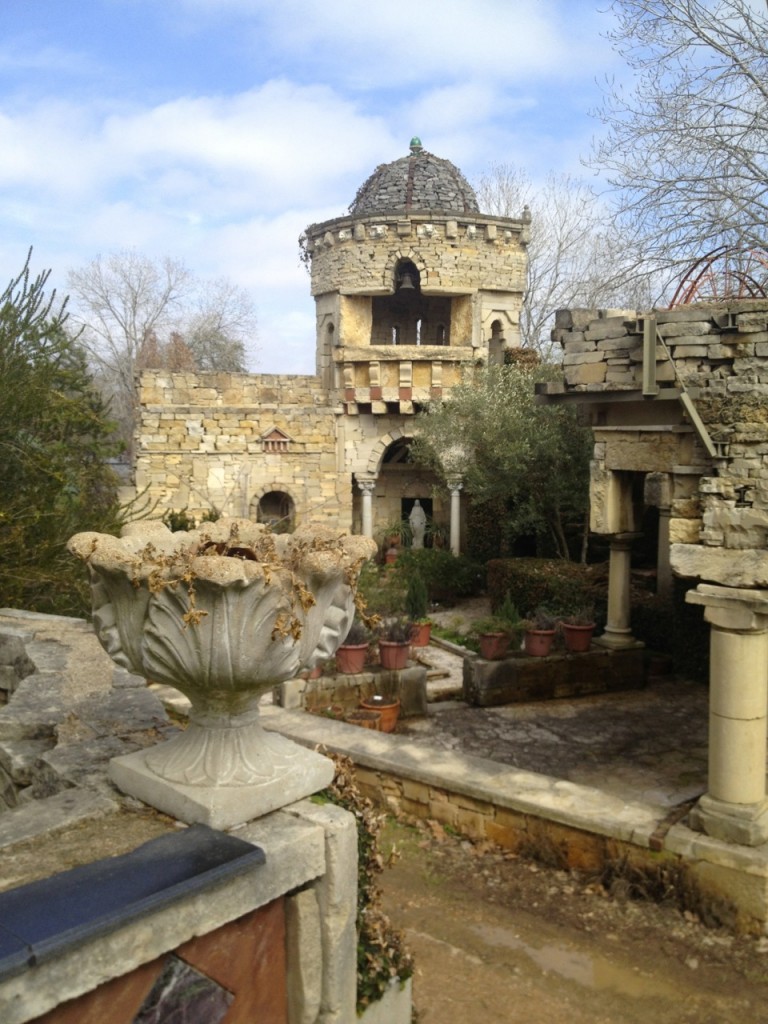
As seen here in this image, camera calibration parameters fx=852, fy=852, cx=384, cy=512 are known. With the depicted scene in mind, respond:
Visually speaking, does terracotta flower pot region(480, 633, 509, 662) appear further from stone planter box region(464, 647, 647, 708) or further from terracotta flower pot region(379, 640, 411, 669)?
terracotta flower pot region(379, 640, 411, 669)

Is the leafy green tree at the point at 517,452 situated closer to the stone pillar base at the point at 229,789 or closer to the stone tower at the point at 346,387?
the stone tower at the point at 346,387

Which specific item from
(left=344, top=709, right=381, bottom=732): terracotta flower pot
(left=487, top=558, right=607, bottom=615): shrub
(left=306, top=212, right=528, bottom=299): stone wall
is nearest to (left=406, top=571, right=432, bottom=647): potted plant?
(left=487, top=558, right=607, bottom=615): shrub

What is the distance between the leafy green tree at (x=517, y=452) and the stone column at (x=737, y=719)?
749 cm

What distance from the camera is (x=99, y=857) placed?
103 inches

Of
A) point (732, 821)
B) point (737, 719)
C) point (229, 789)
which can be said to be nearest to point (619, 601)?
point (737, 719)

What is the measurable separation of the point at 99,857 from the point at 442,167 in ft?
66.1

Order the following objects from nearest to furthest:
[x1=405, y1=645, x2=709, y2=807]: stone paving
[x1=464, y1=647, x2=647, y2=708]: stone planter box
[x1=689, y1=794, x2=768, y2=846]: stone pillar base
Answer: [x1=689, y1=794, x2=768, y2=846]: stone pillar base
[x1=405, y1=645, x2=709, y2=807]: stone paving
[x1=464, y1=647, x2=647, y2=708]: stone planter box

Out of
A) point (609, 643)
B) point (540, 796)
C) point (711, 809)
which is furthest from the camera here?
point (609, 643)

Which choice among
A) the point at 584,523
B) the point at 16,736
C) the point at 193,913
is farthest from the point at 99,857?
the point at 584,523

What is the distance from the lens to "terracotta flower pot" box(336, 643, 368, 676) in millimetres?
8219

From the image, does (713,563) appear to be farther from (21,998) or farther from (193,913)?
(21,998)

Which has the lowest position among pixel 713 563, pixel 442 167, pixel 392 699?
pixel 392 699

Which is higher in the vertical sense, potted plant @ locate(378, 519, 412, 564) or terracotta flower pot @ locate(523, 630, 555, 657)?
potted plant @ locate(378, 519, 412, 564)

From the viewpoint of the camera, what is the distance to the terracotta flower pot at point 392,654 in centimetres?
842
